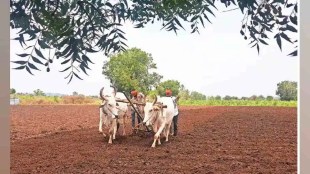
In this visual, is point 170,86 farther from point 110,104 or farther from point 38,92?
point 38,92

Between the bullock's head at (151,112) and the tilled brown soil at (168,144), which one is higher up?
the bullock's head at (151,112)

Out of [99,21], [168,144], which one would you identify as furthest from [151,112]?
[99,21]

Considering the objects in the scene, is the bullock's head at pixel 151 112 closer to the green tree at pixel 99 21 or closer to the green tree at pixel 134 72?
the green tree at pixel 134 72

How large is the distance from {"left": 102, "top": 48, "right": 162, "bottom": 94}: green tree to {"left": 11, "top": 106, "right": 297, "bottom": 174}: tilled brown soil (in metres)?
0.14

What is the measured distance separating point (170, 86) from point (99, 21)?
0.36 meters

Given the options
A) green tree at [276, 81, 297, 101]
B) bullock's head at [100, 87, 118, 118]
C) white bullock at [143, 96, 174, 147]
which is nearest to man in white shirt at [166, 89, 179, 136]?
white bullock at [143, 96, 174, 147]

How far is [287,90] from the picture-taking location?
204 cm

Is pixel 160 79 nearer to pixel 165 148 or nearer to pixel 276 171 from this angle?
pixel 165 148

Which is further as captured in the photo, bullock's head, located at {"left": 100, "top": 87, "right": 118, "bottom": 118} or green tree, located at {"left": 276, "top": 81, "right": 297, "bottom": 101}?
bullock's head, located at {"left": 100, "top": 87, "right": 118, "bottom": 118}

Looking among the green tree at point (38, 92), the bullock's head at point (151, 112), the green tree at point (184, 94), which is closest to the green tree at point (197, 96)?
the green tree at point (184, 94)

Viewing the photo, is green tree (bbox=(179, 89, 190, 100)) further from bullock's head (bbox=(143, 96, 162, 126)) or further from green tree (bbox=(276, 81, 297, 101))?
green tree (bbox=(276, 81, 297, 101))

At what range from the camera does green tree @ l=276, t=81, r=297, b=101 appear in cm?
203

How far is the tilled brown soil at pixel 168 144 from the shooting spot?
208cm

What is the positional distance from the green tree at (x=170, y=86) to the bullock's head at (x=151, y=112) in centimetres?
5
